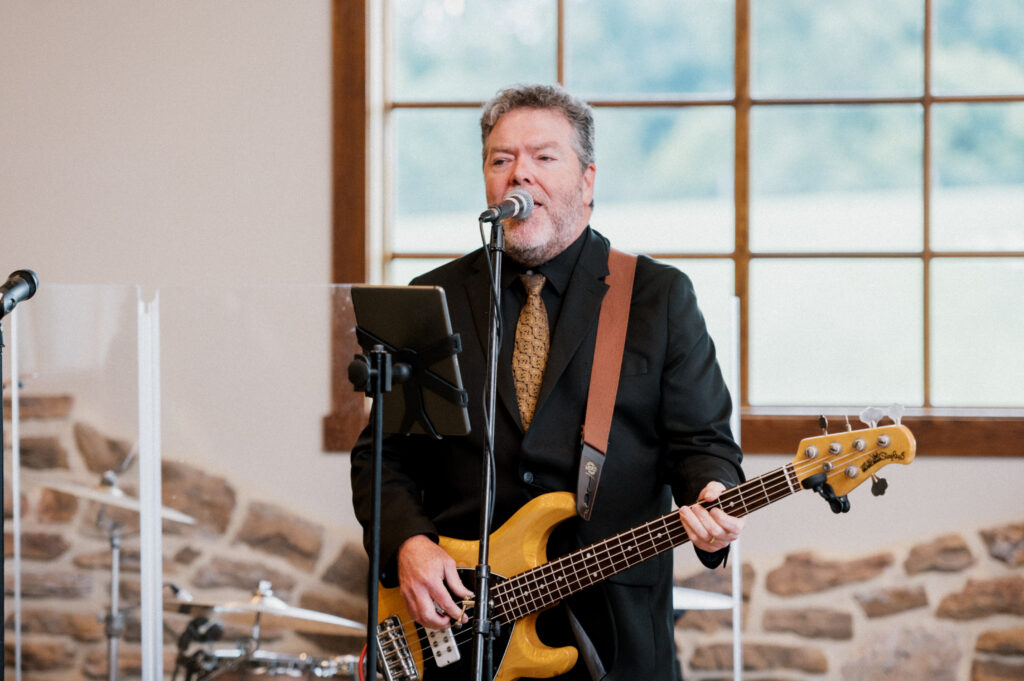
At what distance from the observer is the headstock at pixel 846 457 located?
1751 mm

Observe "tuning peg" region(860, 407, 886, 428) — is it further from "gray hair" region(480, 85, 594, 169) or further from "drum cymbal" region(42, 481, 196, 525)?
"drum cymbal" region(42, 481, 196, 525)

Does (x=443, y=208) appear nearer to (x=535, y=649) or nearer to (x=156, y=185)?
(x=156, y=185)

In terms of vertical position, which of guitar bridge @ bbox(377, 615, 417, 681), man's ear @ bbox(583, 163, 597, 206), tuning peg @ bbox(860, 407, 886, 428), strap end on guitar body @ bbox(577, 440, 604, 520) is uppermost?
man's ear @ bbox(583, 163, 597, 206)

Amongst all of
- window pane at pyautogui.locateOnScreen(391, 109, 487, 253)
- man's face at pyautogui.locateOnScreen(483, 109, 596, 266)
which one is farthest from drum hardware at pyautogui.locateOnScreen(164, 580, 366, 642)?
window pane at pyautogui.locateOnScreen(391, 109, 487, 253)

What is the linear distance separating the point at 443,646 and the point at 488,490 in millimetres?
429

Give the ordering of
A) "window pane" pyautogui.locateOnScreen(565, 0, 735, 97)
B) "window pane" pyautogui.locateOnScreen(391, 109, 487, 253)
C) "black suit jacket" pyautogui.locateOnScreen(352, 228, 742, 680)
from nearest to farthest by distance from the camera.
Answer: "black suit jacket" pyautogui.locateOnScreen(352, 228, 742, 680) → "window pane" pyautogui.locateOnScreen(565, 0, 735, 97) → "window pane" pyautogui.locateOnScreen(391, 109, 487, 253)

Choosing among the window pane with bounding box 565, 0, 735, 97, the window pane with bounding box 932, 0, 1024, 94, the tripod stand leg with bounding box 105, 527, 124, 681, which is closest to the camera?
the tripod stand leg with bounding box 105, 527, 124, 681

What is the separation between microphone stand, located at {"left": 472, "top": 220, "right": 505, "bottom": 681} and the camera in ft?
5.37

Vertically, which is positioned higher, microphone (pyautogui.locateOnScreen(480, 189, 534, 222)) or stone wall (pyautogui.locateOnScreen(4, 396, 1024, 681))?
microphone (pyautogui.locateOnScreen(480, 189, 534, 222))

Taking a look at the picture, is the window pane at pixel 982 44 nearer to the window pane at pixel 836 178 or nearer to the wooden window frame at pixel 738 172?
the wooden window frame at pixel 738 172

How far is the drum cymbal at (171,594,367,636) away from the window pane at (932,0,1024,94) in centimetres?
249

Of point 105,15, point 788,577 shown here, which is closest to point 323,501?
point 788,577

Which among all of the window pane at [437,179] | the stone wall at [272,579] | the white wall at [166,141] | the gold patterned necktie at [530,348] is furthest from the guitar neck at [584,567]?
the window pane at [437,179]

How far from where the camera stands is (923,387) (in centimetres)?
322
